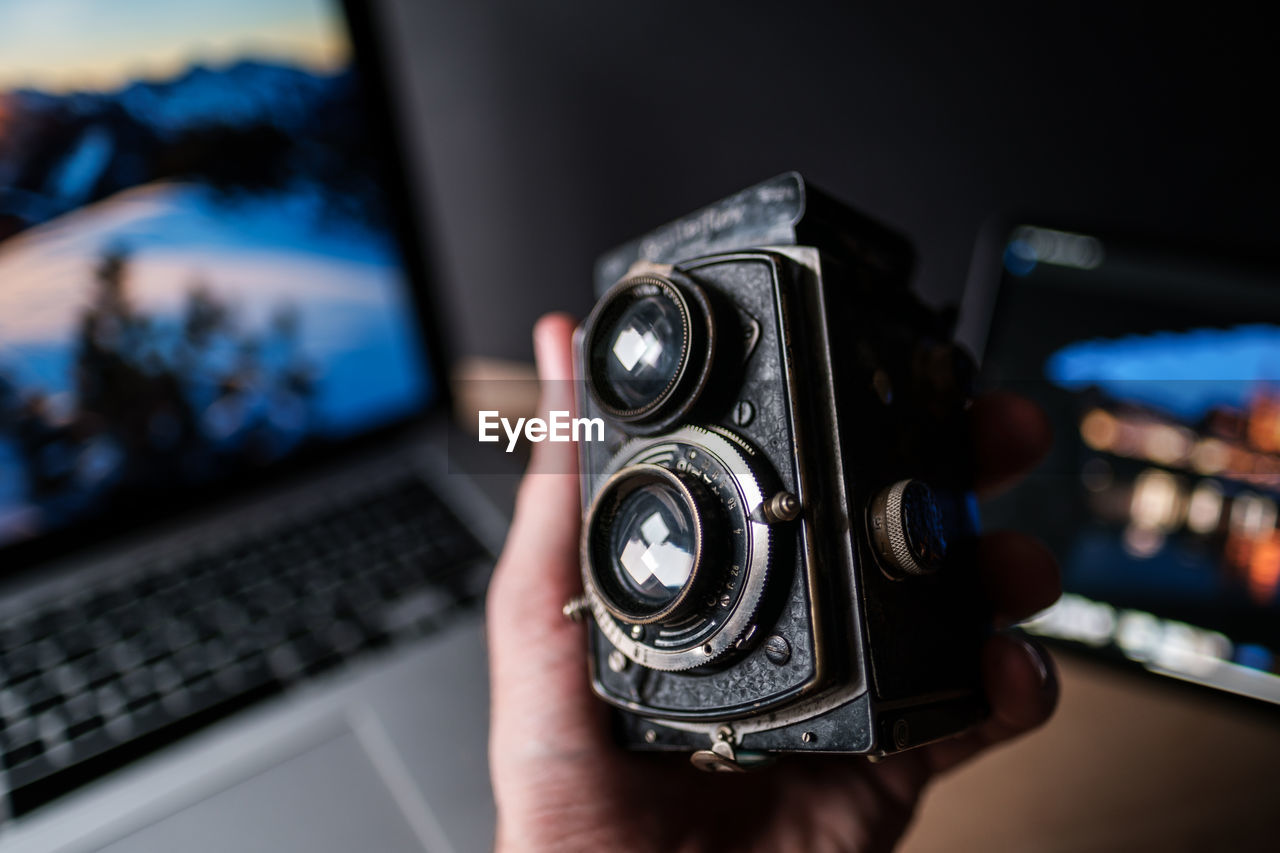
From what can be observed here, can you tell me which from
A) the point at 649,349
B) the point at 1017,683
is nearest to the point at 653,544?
the point at 649,349

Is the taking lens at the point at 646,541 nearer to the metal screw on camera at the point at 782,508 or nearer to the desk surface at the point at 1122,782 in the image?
the metal screw on camera at the point at 782,508

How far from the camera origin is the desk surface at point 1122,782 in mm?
653

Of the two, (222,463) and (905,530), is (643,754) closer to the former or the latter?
(905,530)

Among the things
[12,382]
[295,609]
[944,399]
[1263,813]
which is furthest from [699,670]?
[12,382]

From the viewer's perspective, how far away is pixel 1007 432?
0.65m

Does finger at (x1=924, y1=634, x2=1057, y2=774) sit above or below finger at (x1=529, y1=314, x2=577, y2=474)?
below

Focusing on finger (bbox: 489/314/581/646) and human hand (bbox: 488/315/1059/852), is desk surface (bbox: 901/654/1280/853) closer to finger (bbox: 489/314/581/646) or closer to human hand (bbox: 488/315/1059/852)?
human hand (bbox: 488/315/1059/852)

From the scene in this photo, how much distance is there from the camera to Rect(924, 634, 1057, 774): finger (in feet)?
1.89

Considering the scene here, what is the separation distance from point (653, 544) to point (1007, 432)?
0.32m

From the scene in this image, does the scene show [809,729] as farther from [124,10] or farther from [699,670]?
[124,10]

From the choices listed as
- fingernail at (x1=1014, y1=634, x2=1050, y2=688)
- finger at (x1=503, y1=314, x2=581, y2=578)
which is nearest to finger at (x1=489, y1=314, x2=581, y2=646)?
finger at (x1=503, y1=314, x2=581, y2=578)

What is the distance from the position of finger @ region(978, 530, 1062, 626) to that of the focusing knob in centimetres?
17

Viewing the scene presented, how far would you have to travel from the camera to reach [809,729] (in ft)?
1.52

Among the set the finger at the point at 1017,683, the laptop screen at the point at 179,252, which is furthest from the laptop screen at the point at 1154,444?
the laptop screen at the point at 179,252
